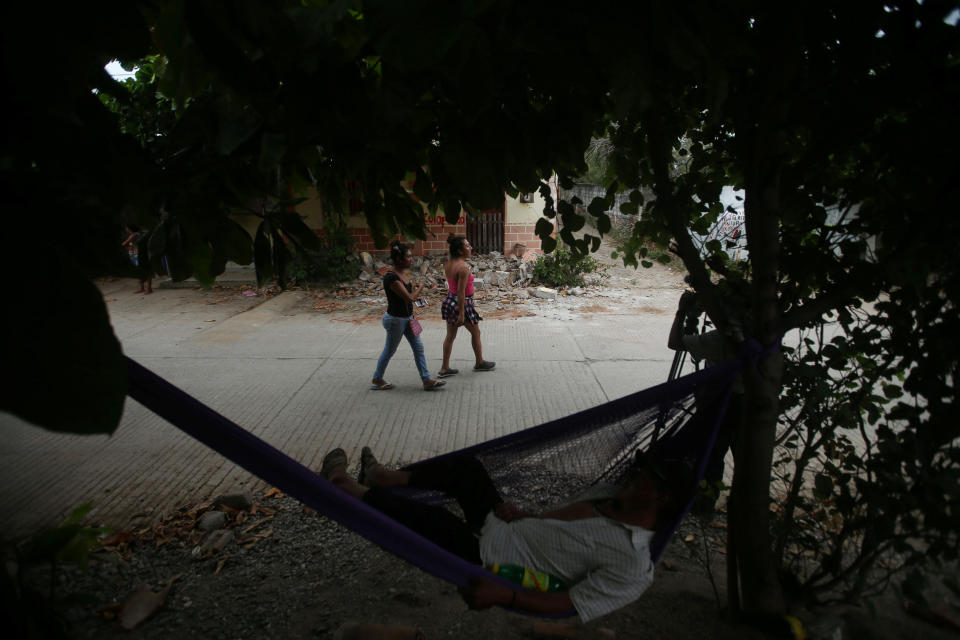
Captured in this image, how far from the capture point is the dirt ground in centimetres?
204

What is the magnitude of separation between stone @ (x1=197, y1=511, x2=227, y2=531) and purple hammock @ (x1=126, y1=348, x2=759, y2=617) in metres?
1.16

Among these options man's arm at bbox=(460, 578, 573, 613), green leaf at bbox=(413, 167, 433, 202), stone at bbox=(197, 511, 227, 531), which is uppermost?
green leaf at bbox=(413, 167, 433, 202)

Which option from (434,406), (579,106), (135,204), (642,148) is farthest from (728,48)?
(434,406)

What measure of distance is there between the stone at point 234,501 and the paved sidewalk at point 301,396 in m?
0.17

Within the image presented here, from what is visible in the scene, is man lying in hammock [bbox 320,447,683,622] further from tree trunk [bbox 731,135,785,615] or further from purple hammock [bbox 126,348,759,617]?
tree trunk [bbox 731,135,785,615]

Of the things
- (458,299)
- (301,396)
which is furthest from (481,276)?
(301,396)

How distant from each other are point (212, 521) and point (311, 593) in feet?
2.60

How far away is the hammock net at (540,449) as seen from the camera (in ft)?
5.44

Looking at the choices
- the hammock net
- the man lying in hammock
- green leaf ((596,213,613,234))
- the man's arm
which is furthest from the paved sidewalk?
green leaf ((596,213,613,234))

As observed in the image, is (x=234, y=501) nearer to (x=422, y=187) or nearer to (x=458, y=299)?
(x=422, y=187)

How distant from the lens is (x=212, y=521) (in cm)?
275

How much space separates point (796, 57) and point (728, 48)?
82 centimetres

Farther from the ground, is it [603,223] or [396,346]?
[603,223]

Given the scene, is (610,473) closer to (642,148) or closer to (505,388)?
(642,148)
